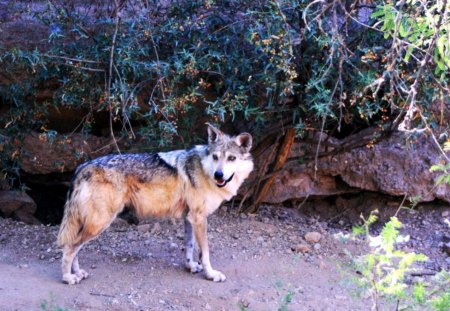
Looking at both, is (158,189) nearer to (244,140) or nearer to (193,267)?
(193,267)

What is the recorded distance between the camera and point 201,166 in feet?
21.7

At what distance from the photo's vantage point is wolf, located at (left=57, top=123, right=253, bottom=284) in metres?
6.32

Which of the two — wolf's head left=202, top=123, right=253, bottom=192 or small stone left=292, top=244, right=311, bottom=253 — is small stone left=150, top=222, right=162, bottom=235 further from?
small stone left=292, top=244, right=311, bottom=253

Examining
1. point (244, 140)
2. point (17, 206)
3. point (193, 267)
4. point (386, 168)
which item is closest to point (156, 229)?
point (193, 267)

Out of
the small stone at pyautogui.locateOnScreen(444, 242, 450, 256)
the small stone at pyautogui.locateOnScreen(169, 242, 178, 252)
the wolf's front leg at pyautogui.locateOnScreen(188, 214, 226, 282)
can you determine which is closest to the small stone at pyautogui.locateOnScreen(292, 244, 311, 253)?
the wolf's front leg at pyautogui.locateOnScreen(188, 214, 226, 282)

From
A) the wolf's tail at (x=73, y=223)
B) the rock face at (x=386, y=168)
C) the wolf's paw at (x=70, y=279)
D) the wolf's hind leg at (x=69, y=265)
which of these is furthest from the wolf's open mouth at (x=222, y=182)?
the rock face at (x=386, y=168)

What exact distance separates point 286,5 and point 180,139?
228cm

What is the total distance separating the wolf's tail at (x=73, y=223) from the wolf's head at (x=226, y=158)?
4.37 ft

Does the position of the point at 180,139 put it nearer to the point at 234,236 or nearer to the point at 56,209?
the point at 234,236

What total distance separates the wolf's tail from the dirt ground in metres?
0.44

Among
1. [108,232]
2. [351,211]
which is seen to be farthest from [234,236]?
[351,211]

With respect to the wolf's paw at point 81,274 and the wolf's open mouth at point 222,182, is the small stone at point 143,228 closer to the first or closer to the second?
the wolf's paw at point 81,274

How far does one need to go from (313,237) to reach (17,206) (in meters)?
4.26

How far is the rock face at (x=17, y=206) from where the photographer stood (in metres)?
8.87
